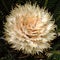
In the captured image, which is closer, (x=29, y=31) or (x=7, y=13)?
(x=29, y=31)

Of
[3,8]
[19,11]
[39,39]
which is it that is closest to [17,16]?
[19,11]

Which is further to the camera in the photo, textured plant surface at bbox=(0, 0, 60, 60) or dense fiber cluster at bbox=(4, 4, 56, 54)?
textured plant surface at bbox=(0, 0, 60, 60)

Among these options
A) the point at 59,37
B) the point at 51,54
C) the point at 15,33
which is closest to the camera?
the point at 15,33

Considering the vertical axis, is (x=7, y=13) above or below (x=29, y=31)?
above

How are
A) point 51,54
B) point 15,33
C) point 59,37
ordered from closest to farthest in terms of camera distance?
point 15,33 < point 51,54 < point 59,37

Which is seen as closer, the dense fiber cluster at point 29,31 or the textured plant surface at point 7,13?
the dense fiber cluster at point 29,31

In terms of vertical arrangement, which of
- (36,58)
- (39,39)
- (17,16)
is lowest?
(36,58)

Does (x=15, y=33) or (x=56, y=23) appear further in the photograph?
(x=56, y=23)

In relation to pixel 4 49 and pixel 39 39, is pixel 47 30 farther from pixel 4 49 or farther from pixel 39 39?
pixel 4 49
